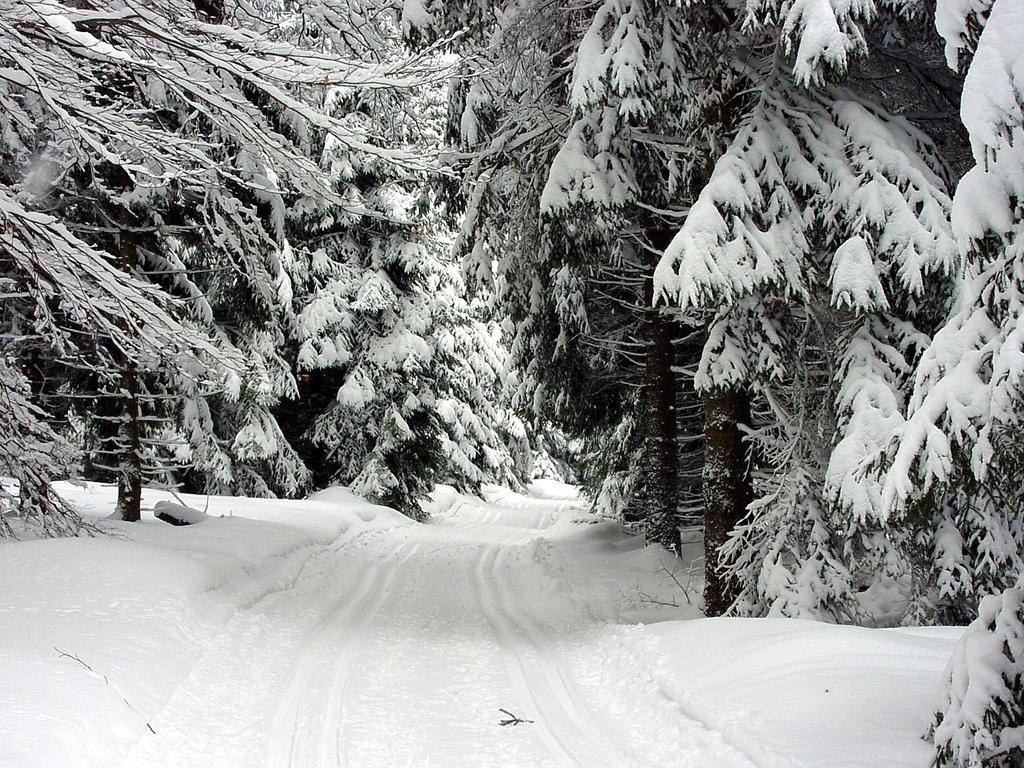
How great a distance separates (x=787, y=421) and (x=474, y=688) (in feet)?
12.5

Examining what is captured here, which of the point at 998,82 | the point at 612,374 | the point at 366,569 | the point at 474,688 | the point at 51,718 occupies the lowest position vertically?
the point at 366,569

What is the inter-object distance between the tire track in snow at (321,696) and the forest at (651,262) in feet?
0.24

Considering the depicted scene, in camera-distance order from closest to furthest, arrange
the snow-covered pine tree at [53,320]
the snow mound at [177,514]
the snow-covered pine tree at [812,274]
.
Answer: the snow-covered pine tree at [53,320] < the snow-covered pine tree at [812,274] < the snow mound at [177,514]

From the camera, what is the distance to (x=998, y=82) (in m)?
2.82

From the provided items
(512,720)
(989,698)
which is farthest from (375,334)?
(989,698)

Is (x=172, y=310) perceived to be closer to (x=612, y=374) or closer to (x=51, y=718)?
(x=51, y=718)

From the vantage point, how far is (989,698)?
3207 millimetres

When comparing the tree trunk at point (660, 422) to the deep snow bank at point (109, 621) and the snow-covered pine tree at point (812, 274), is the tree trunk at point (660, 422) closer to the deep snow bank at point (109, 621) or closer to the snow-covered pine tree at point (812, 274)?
the snow-covered pine tree at point (812, 274)

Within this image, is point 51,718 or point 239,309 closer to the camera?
point 51,718

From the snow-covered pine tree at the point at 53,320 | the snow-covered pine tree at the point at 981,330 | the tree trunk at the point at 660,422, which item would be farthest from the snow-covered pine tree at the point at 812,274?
the snow-covered pine tree at the point at 53,320

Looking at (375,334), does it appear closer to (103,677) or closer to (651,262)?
(651,262)

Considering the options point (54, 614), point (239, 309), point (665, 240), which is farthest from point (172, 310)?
point (665, 240)

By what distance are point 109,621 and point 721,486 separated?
5919mm

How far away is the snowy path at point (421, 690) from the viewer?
4.88m
